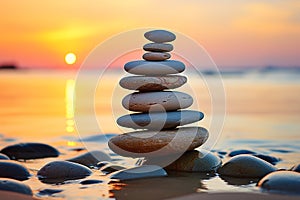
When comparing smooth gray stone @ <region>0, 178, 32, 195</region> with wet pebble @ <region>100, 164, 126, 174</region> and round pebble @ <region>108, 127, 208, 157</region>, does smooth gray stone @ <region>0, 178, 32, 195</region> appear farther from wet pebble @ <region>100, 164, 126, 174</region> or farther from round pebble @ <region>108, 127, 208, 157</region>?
round pebble @ <region>108, 127, 208, 157</region>

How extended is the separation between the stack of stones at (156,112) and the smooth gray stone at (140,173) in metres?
0.22

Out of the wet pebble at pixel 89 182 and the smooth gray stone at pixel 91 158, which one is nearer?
the wet pebble at pixel 89 182

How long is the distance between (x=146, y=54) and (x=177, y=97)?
64 cm

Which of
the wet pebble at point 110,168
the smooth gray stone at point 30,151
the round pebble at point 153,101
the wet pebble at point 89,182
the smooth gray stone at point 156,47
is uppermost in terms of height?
the smooth gray stone at point 156,47

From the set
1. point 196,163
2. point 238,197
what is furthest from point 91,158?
point 238,197

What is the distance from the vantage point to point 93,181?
5215 mm

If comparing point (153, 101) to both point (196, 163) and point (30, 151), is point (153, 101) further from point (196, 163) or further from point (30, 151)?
point (30, 151)

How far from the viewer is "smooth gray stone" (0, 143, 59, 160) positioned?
679 centimetres

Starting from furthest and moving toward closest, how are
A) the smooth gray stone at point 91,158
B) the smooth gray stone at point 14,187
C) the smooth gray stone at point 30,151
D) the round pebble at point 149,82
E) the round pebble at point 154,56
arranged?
the smooth gray stone at point 30,151
the smooth gray stone at point 91,158
the round pebble at point 154,56
the round pebble at point 149,82
the smooth gray stone at point 14,187

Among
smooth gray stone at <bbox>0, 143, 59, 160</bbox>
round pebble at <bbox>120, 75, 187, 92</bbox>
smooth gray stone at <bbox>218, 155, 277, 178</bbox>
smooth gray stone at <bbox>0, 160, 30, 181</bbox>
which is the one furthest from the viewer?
Answer: smooth gray stone at <bbox>0, 143, 59, 160</bbox>

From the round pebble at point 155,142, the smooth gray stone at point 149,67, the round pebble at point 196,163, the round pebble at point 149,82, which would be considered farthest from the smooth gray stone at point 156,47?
the round pebble at point 196,163

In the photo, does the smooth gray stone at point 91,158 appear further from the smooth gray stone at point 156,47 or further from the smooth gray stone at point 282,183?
the smooth gray stone at point 282,183

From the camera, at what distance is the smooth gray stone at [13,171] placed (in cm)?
534

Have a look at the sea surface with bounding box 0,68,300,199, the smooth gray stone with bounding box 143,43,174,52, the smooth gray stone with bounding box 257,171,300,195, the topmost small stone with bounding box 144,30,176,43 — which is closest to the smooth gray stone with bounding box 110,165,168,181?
the sea surface with bounding box 0,68,300,199
